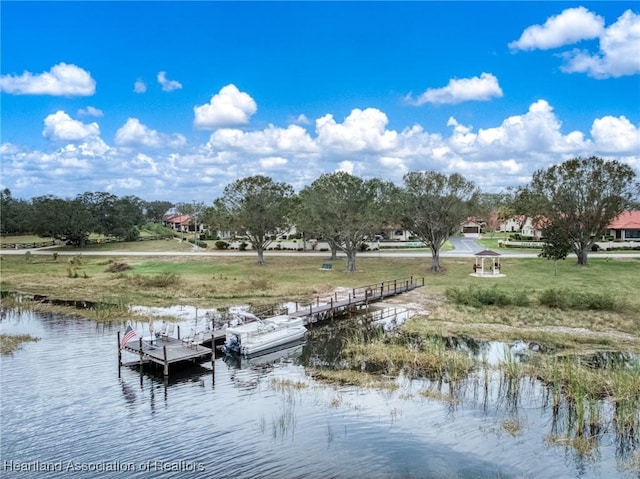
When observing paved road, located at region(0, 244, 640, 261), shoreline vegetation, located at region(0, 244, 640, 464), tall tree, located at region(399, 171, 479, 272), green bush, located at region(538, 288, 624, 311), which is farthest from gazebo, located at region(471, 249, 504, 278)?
paved road, located at region(0, 244, 640, 261)

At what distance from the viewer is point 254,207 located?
62.4 metres

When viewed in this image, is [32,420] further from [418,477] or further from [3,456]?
[418,477]

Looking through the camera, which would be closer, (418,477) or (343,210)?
(418,477)

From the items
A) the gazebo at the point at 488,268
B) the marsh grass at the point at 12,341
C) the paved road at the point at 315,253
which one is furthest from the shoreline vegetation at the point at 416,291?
the marsh grass at the point at 12,341

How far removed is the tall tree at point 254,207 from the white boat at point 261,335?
32.0 metres

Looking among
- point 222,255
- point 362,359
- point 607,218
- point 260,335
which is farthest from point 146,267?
point 607,218

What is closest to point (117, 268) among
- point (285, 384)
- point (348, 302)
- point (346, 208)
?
point (346, 208)

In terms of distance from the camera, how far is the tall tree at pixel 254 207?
62.5m

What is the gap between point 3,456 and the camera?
16.6 meters

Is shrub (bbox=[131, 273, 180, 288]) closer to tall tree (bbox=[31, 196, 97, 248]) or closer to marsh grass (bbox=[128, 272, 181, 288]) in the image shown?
marsh grass (bbox=[128, 272, 181, 288])

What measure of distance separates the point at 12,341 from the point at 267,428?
19.1 meters

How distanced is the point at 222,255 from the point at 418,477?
62.4 meters

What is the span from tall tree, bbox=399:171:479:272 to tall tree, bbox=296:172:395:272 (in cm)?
294

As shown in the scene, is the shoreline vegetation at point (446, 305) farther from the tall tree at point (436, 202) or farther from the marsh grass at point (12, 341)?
the tall tree at point (436, 202)
